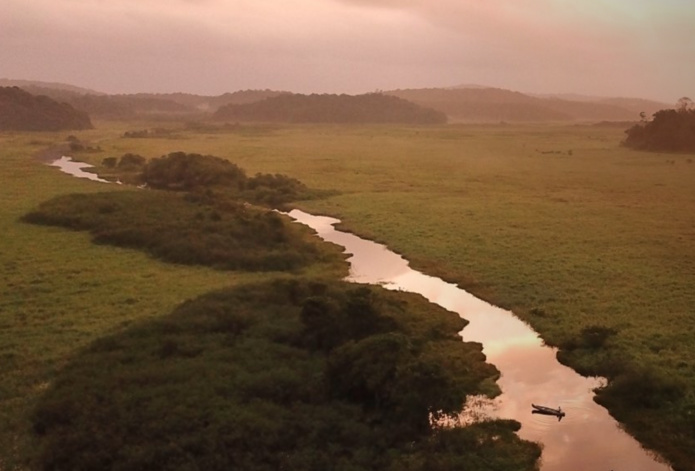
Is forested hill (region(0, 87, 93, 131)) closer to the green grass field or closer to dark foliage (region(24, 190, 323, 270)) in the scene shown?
the green grass field

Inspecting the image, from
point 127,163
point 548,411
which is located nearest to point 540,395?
point 548,411

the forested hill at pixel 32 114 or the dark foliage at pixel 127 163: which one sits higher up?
the forested hill at pixel 32 114

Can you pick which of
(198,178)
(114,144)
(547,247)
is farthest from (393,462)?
(114,144)

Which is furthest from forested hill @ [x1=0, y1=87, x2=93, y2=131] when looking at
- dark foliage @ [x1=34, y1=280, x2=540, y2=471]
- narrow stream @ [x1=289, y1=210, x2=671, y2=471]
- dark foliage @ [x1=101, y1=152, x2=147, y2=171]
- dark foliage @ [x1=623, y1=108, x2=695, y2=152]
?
dark foliage @ [x1=34, y1=280, x2=540, y2=471]

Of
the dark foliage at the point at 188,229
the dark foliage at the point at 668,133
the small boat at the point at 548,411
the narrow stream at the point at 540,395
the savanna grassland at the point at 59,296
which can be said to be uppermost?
the dark foliage at the point at 668,133

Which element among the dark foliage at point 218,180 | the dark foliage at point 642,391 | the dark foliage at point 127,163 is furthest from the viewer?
the dark foliage at point 127,163

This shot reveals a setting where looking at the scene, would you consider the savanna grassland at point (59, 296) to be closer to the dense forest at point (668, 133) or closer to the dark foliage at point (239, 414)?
the dark foliage at point (239, 414)

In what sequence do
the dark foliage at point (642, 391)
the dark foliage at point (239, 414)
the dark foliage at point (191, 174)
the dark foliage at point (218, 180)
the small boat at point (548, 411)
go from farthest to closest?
the dark foliage at point (191, 174), the dark foliage at point (218, 180), the dark foliage at point (642, 391), the small boat at point (548, 411), the dark foliage at point (239, 414)

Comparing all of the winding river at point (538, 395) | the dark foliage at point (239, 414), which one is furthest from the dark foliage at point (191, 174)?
the dark foliage at point (239, 414)
